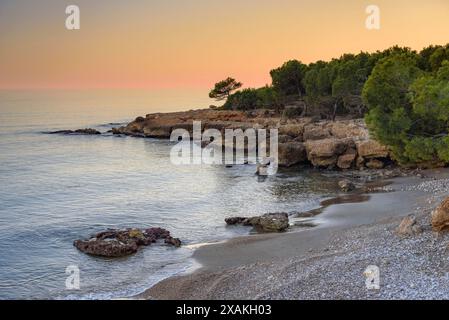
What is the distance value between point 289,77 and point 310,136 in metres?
32.2

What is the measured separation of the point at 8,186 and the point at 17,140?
44.7 metres

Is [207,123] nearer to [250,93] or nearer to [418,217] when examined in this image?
[250,93]

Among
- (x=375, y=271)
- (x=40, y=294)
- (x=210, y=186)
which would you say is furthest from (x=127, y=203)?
(x=375, y=271)

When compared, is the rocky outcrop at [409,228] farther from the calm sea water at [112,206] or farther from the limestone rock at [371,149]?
the limestone rock at [371,149]

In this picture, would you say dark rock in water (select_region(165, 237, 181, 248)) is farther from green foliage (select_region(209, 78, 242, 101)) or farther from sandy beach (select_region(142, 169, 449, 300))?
green foliage (select_region(209, 78, 242, 101))

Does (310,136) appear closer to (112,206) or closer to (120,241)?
(112,206)

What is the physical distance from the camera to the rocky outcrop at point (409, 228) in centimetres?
2203

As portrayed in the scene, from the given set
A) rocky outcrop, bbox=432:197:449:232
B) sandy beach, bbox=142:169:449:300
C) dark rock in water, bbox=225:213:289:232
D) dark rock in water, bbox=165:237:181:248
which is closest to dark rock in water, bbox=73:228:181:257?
dark rock in water, bbox=165:237:181:248

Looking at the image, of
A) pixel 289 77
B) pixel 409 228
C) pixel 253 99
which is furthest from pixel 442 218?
pixel 253 99

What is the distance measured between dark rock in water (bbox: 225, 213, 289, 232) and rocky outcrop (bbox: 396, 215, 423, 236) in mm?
8273

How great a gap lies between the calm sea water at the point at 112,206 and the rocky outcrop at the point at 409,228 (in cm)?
995

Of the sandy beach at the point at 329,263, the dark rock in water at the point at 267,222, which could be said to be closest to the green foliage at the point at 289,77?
the dark rock in water at the point at 267,222

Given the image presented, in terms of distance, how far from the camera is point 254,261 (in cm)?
2342

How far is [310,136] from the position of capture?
202 feet
